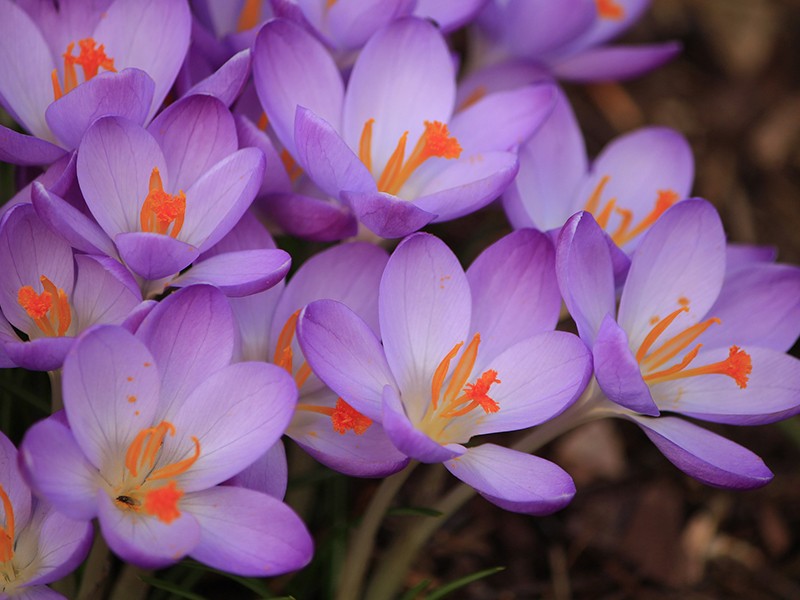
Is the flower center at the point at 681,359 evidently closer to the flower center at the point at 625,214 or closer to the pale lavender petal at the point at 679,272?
the pale lavender petal at the point at 679,272

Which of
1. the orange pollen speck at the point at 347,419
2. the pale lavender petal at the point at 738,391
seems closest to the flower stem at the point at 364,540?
the orange pollen speck at the point at 347,419

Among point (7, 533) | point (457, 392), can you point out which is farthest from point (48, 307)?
point (457, 392)

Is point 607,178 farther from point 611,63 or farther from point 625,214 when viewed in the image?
point 611,63

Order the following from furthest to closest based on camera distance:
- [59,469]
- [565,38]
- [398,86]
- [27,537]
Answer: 1. [565,38]
2. [398,86]
3. [27,537]
4. [59,469]

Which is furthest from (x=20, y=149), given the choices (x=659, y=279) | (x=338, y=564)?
(x=659, y=279)

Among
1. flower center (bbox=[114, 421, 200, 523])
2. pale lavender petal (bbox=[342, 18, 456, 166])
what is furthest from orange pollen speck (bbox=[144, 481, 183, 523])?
pale lavender petal (bbox=[342, 18, 456, 166])

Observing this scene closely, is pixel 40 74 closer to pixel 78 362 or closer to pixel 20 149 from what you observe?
pixel 20 149
